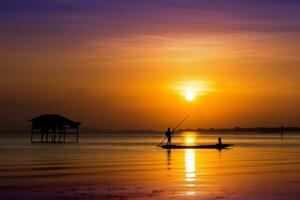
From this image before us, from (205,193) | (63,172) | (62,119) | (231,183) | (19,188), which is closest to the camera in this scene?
(205,193)

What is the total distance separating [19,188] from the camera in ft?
62.4

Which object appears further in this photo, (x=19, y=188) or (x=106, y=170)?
(x=106, y=170)

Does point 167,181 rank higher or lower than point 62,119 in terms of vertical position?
lower

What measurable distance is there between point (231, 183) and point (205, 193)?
3327 mm

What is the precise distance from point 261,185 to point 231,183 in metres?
1.08

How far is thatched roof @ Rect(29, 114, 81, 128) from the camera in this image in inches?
2889

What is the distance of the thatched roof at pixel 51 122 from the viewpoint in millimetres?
73375

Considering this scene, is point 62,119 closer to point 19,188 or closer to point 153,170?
point 153,170

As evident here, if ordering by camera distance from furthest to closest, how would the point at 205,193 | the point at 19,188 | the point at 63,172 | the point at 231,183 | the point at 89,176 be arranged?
the point at 63,172
the point at 89,176
the point at 231,183
the point at 19,188
the point at 205,193

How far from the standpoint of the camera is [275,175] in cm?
2384

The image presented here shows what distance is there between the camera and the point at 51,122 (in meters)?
73.5

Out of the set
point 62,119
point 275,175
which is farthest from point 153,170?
point 62,119

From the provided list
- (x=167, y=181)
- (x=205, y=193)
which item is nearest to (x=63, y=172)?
(x=167, y=181)

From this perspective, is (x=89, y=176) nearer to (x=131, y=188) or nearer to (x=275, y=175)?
(x=131, y=188)
